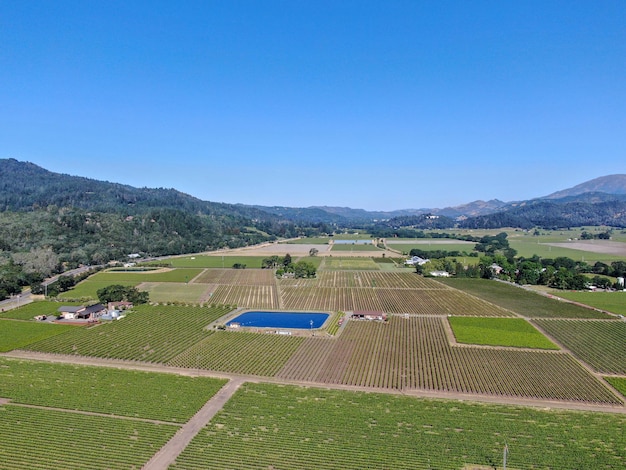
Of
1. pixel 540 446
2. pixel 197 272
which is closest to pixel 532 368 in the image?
pixel 540 446

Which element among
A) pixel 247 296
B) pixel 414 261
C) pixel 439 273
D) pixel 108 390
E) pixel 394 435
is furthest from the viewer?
pixel 414 261

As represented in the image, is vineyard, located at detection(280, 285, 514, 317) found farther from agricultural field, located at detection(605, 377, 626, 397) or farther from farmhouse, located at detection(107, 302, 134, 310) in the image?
farmhouse, located at detection(107, 302, 134, 310)

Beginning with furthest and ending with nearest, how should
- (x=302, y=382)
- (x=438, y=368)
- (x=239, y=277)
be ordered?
(x=239, y=277) → (x=438, y=368) → (x=302, y=382)

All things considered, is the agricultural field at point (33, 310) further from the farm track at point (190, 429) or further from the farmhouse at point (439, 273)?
the farmhouse at point (439, 273)

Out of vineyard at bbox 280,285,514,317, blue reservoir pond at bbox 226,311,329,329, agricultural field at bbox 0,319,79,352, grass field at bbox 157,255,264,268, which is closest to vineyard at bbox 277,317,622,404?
blue reservoir pond at bbox 226,311,329,329

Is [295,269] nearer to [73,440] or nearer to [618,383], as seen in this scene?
[618,383]

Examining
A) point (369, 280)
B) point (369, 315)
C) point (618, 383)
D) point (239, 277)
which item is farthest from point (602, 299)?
point (239, 277)

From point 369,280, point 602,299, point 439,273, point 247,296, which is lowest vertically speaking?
point 602,299

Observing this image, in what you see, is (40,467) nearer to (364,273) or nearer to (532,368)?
(532,368)
